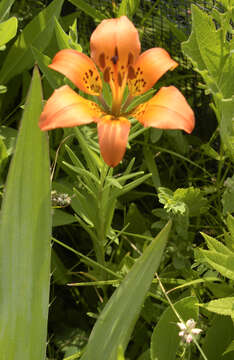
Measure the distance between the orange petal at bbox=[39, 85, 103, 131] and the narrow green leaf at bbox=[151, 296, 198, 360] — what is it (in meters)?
0.37

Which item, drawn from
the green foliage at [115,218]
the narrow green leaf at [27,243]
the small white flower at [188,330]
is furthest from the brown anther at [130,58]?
the small white flower at [188,330]

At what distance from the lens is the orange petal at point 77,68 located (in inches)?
34.4

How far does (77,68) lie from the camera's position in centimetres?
90

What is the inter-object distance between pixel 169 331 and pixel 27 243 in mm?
324

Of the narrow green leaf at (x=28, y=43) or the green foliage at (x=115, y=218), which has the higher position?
the narrow green leaf at (x=28, y=43)

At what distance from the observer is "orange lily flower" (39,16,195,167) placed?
782mm

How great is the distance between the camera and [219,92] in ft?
3.52

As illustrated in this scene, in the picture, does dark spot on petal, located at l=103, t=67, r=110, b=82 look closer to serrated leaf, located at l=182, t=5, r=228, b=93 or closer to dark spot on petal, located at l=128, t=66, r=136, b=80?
dark spot on petal, located at l=128, t=66, r=136, b=80

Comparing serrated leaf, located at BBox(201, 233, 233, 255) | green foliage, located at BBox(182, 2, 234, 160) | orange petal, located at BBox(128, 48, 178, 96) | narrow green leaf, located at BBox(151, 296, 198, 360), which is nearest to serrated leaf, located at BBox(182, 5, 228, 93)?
green foliage, located at BBox(182, 2, 234, 160)

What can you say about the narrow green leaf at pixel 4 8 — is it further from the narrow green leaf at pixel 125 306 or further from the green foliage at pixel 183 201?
the narrow green leaf at pixel 125 306

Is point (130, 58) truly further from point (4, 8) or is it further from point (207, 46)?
point (4, 8)

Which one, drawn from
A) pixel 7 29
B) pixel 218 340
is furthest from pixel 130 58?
pixel 218 340

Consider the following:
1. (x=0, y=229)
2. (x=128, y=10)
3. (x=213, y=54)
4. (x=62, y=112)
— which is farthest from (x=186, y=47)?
(x=0, y=229)

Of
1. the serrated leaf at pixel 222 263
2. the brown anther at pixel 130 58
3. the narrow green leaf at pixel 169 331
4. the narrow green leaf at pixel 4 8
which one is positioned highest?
the narrow green leaf at pixel 4 8
